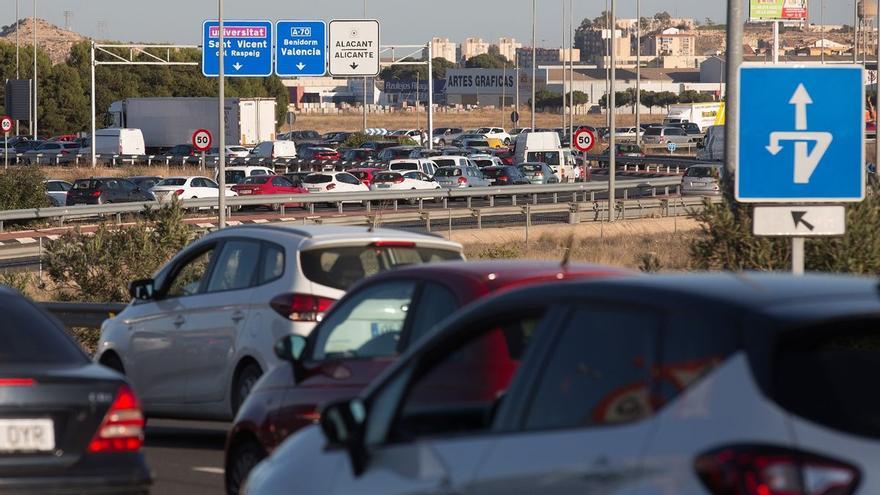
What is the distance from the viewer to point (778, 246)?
14930 millimetres

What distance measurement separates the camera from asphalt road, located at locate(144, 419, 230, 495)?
10.2 metres

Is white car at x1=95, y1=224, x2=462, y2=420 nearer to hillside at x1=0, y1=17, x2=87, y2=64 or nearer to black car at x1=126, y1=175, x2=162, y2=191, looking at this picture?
black car at x1=126, y1=175, x2=162, y2=191

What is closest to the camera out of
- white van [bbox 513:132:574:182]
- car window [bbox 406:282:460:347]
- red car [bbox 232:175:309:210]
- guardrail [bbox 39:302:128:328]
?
car window [bbox 406:282:460:347]

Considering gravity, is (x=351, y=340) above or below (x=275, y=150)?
above

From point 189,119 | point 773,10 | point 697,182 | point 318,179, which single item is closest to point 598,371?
point 318,179

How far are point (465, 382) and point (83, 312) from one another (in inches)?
468

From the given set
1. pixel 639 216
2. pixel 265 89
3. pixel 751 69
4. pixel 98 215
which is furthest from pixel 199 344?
pixel 265 89

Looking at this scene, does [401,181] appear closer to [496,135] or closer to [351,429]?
[351,429]

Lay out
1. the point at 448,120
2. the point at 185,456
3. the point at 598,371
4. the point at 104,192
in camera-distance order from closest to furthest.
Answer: the point at 598,371, the point at 185,456, the point at 104,192, the point at 448,120

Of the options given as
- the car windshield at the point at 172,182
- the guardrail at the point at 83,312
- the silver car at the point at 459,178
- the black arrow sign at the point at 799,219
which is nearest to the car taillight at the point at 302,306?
the black arrow sign at the point at 799,219

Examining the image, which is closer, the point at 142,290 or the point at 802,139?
the point at 802,139

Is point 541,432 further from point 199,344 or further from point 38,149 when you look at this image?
point 38,149

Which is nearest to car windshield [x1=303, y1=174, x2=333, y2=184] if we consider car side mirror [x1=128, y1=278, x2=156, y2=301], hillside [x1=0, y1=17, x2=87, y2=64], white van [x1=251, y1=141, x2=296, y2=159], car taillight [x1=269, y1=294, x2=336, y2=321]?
white van [x1=251, y1=141, x2=296, y2=159]

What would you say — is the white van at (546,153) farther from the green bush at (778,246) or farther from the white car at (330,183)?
the green bush at (778,246)
